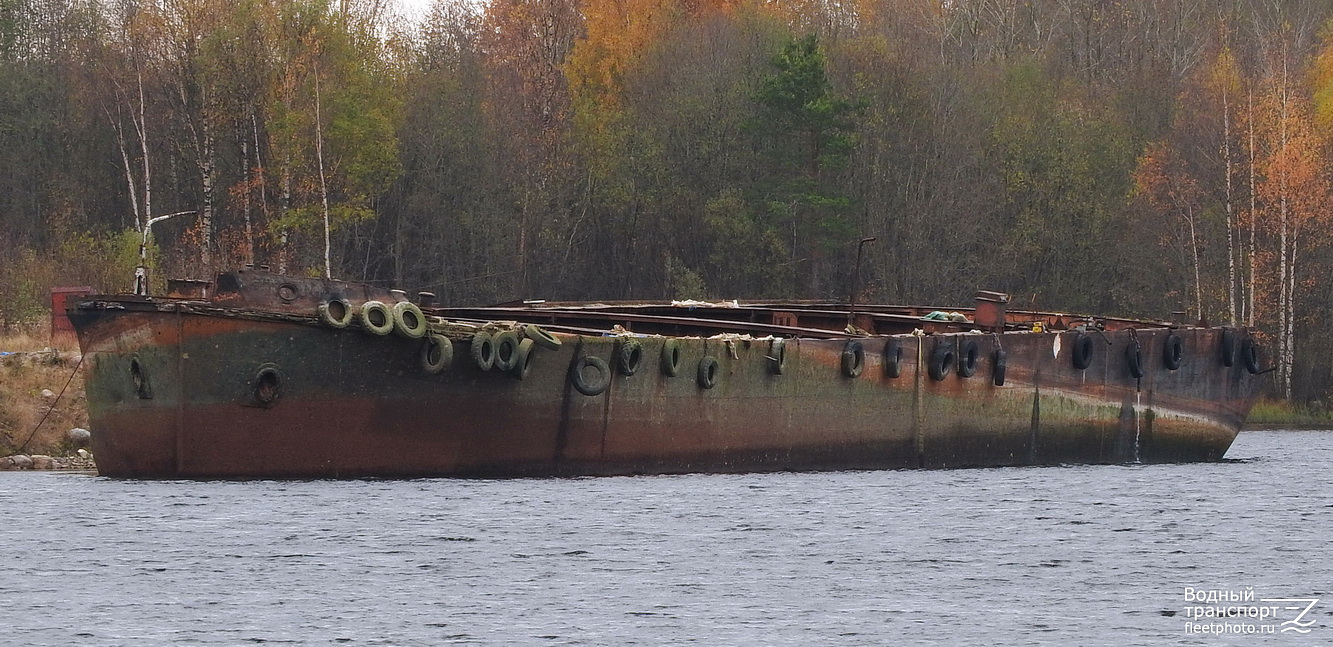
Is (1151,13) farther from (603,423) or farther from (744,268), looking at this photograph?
(603,423)

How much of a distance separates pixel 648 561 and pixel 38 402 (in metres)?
15.2

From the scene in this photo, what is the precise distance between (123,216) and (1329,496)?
3796 cm

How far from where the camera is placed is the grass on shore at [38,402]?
32.2 meters

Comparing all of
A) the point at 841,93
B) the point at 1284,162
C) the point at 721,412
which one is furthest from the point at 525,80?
the point at 721,412

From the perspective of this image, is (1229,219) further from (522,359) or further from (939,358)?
(522,359)

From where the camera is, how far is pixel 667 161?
61594 mm

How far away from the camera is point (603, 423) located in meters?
28.1

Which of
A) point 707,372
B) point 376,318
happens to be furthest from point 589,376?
point 376,318

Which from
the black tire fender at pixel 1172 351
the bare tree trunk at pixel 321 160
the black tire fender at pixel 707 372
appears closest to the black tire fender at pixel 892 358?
the black tire fender at pixel 707 372

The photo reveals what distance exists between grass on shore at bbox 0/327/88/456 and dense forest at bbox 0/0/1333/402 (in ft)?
50.3

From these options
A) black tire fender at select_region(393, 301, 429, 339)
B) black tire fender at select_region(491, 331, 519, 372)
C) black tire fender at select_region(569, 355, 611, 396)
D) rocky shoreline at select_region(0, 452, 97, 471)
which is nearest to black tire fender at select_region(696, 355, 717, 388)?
black tire fender at select_region(569, 355, 611, 396)

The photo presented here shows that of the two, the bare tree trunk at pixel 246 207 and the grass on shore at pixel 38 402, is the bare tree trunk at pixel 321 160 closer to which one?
the bare tree trunk at pixel 246 207

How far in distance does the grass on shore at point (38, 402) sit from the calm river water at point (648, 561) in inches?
72.6

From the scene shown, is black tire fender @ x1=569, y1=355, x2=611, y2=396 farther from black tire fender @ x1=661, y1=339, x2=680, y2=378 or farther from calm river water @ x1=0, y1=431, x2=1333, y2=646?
calm river water @ x1=0, y1=431, x2=1333, y2=646
